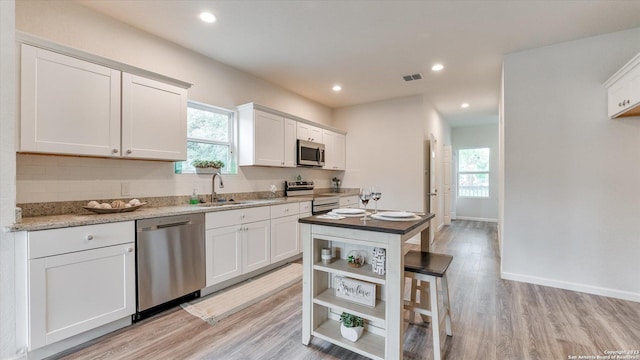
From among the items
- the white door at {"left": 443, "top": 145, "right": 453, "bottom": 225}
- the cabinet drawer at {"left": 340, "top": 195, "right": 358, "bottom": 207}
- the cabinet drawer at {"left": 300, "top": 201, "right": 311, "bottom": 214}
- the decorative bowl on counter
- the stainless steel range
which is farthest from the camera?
the white door at {"left": 443, "top": 145, "right": 453, "bottom": 225}

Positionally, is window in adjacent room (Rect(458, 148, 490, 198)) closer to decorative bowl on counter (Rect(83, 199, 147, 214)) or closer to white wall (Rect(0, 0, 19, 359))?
decorative bowl on counter (Rect(83, 199, 147, 214))

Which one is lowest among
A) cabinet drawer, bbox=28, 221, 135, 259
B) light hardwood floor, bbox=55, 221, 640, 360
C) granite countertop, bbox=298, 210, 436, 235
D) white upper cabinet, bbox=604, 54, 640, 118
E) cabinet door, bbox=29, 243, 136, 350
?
light hardwood floor, bbox=55, 221, 640, 360

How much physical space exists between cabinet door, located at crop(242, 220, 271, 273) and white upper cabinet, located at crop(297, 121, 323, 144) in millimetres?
1866

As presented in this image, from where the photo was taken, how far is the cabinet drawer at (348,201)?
4.90 m

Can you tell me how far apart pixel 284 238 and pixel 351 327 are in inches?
77.3

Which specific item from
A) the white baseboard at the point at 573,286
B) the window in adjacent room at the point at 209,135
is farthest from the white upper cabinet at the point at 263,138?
the white baseboard at the point at 573,286

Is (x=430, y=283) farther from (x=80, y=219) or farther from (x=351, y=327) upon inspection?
(x=80, y=219)

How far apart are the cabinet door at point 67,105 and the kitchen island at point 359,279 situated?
73.6 inches

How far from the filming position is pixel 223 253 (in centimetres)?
287

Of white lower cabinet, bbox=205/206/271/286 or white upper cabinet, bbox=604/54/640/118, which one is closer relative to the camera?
white upper cabinet, bbox=604/54/640/118

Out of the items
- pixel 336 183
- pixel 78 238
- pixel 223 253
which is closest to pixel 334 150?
pixel 336 183

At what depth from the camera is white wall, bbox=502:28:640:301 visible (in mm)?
2803

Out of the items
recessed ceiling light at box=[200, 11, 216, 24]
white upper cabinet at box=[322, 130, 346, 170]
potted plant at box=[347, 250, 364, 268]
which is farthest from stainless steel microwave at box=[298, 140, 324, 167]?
potted plant at box=[347, 250, 364, 268]

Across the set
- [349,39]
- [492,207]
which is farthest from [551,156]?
[492,207]
